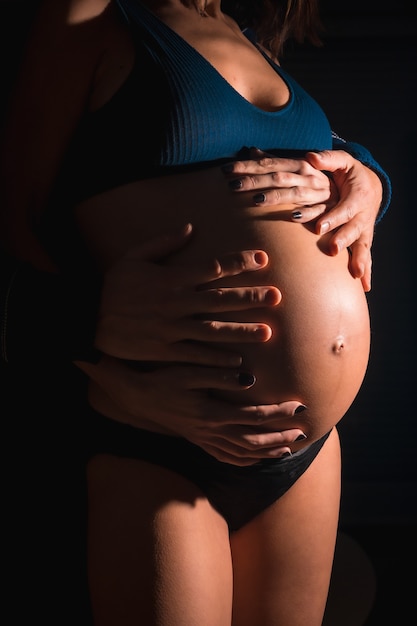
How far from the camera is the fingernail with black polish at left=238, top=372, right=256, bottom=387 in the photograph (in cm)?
85

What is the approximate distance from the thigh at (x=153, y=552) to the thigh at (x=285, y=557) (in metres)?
0.07

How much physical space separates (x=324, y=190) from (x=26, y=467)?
0.78 meters

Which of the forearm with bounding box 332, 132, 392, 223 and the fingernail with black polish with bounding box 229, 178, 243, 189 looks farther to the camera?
the forearm with bounding box 332, 132, 392, 223

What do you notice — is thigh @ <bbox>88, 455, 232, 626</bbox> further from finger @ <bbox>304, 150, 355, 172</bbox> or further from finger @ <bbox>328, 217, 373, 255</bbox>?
finger @ <bbox>304, 150, 355, 172</bbox>

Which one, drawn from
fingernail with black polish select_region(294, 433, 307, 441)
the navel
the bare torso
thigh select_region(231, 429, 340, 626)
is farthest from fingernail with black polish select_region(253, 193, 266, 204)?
thigh select_region(231, 429, 340, 626)

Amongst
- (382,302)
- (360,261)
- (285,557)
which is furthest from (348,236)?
(382,302)

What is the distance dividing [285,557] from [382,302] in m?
1.19

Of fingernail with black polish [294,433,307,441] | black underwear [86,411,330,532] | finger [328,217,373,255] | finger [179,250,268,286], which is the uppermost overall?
finger [328,217,373,255]

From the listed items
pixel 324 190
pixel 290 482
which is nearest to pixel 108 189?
pixel 324 190

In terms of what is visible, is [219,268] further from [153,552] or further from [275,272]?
[153,552]

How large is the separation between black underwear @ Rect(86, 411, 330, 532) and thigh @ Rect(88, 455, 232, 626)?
2 centimetres

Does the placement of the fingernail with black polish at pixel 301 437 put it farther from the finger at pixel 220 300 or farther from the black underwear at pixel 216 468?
the finger at pixel 220 300

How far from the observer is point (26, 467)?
122 centimetres

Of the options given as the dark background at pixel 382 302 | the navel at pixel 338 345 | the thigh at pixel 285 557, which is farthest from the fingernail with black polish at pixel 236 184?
the dark background at pixel 382 302
